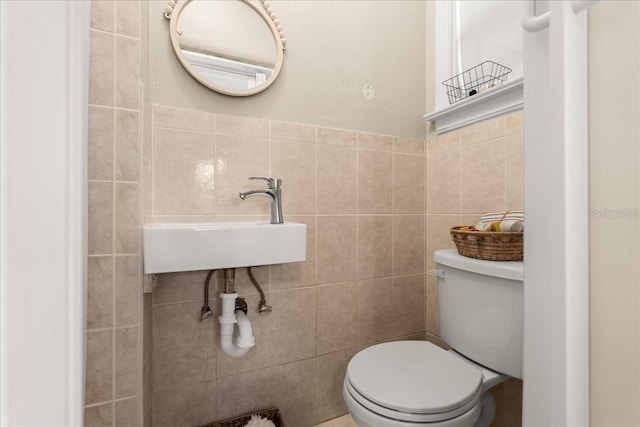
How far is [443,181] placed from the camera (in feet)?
4.76

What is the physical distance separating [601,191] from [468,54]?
1281mm

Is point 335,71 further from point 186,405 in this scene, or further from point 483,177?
point 186,405

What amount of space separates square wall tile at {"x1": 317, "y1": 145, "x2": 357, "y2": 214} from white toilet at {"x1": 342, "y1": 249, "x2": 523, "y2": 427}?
1.46 feet

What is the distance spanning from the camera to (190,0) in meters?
1.10

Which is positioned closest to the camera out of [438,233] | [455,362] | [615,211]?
[615,211]

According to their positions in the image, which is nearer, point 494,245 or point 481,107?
point 494,245

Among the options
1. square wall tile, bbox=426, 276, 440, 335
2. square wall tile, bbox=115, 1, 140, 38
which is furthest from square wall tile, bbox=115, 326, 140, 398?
square wall tile, bbox=426, 276, 440, 335

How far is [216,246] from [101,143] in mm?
381

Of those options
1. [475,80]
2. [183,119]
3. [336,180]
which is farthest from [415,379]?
[475,80]

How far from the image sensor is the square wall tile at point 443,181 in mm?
1384

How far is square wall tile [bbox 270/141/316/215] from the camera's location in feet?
4.07

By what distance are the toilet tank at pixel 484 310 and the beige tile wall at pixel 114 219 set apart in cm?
97

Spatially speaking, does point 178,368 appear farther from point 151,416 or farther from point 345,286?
point 345,286

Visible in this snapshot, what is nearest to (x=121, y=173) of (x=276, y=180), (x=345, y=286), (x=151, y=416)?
(x=276, y=180)
